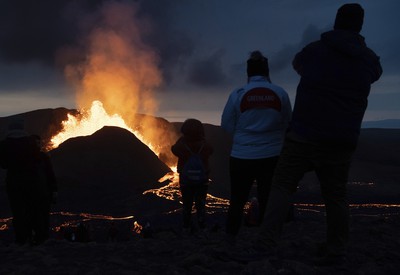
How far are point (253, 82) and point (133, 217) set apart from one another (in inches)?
616

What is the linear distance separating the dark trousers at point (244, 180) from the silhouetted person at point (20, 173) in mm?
3335

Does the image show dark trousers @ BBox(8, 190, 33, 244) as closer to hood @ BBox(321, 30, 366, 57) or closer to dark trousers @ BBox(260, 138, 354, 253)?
dark trousers @ BBox(260, 138, 354, 253)

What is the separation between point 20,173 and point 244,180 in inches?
143

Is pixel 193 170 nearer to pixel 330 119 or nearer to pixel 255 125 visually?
pixel 255 125

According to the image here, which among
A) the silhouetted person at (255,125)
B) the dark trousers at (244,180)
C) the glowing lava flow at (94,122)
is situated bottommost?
the dark trousers at (244,180)

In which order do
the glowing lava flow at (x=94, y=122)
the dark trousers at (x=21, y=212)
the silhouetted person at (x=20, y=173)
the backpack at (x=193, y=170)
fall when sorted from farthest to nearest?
the glowing lava flow at (x=94, y=122), the backpack at (x=193, y=170), the dark trousers at (x=21, y=212), the silhouetted person at (x=20, y=173)

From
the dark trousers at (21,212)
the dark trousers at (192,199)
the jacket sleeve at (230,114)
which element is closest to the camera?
the jacket sleeve at (230,114)

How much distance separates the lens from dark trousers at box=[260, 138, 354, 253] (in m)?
4.12

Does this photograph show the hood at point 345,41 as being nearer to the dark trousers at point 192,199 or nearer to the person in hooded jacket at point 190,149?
the person in hooded jacket at point 190,149

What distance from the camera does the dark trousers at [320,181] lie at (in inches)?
162

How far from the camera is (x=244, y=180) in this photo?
15.8 ft

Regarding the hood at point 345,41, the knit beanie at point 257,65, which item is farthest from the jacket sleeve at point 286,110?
the hood at point 345,41

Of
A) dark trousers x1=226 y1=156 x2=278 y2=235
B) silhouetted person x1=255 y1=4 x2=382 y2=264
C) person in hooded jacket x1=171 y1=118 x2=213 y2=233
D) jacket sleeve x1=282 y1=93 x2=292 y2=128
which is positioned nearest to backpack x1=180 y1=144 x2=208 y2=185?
person in hooded jacket x1=171 y1=118 x2=213 y2=233

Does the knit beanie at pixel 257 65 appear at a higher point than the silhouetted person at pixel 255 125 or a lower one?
higher
